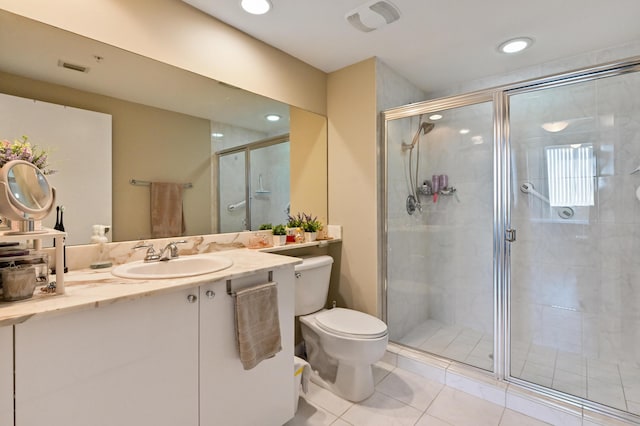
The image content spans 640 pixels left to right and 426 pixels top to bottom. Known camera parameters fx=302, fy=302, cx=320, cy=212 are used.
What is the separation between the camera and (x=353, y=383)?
5.93ft

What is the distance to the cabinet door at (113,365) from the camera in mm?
856

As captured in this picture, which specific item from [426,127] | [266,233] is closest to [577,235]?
[426,127]

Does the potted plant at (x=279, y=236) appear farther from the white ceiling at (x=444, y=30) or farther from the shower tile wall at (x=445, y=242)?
the white ceiling at (x=444, y=30)

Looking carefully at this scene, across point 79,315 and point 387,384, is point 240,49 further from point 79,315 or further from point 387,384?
point 387,384

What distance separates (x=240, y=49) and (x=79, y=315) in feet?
5.61

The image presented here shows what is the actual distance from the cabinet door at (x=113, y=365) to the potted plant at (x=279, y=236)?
92 centimetres

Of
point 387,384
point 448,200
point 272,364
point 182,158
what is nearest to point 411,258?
point 448,200

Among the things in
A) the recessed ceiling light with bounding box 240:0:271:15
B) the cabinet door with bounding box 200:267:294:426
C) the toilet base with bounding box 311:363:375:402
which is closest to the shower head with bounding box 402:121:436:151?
the recessed ceiling light with bounding box 240:0:271:15

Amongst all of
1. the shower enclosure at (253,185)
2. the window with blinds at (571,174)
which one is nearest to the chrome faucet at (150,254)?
the shower enclosure at (253,185)

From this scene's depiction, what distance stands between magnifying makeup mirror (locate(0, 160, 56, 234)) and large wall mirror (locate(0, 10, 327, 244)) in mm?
393

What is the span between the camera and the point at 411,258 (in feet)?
8.55

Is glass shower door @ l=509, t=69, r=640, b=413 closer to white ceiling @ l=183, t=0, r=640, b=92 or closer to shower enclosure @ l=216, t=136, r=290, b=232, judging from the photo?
white ceiling @ l=183, t=0, r=640, b=92

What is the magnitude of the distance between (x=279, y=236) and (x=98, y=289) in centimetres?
115

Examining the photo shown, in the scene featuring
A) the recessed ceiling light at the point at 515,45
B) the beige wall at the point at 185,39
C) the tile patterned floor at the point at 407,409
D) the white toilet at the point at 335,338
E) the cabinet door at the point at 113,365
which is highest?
the recessed ceiling light at the point at 515,45
